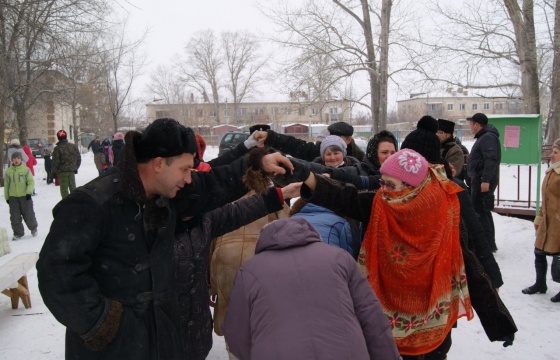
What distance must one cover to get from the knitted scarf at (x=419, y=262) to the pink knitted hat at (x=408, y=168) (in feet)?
0.20

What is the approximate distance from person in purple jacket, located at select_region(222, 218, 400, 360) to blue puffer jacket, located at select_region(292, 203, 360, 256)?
833mm

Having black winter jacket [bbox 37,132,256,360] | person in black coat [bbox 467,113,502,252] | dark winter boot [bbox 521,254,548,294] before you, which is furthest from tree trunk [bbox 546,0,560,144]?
black winter jacket [bbox 37,132,256,360]

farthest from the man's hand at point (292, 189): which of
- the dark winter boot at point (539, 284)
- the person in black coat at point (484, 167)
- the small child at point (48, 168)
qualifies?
the small child at point (48, 168)

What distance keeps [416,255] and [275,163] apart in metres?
1.01

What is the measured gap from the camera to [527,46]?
15.2 metres

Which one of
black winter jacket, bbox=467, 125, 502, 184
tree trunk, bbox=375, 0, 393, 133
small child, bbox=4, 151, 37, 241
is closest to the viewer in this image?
black winter jacket, bbox=467, 125, 502, 184

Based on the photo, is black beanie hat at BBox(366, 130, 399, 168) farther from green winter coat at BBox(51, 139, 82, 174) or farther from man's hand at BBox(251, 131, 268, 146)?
green winter coat at BBox(51, 139, 82, 174)

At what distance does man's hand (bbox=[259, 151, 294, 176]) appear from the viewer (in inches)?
89.2

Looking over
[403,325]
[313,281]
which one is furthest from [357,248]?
[313,281]

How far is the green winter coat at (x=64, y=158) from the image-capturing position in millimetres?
11742

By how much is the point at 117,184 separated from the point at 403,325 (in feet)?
6.00

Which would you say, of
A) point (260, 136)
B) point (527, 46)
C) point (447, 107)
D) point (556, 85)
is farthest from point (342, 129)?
point (447, 107)

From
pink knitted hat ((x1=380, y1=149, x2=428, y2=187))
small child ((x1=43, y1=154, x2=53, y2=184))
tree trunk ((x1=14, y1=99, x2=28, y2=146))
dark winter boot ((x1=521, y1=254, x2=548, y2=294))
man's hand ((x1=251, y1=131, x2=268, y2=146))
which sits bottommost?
dark winter boot ((x1=521, y1=254, x2=548, y2=294))

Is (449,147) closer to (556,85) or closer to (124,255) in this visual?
(124,255)
